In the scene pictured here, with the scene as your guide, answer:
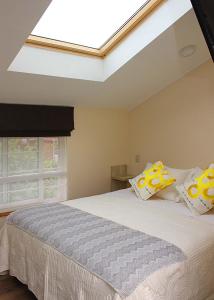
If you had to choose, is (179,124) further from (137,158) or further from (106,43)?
(106,43)

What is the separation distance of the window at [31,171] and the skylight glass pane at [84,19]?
129 cm

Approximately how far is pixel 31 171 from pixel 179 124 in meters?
1.97

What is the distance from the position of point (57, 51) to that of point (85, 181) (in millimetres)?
1761

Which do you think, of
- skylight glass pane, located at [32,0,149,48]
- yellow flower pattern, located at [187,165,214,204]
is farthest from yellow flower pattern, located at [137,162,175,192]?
skylight glass pane, located at [32,0,149,48]

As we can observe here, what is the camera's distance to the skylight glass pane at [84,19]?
7.45ft

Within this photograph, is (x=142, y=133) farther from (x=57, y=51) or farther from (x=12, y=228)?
(x=12, y=228)

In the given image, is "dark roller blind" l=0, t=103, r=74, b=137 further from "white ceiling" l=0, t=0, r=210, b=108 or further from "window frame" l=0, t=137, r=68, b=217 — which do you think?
"window frame" l=0, t=137, r=68, b=217

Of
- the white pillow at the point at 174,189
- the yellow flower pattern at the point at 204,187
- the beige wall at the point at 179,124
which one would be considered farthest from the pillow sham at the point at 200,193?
the beige wall at the point at 179,124

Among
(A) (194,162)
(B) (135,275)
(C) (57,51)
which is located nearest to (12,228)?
(B) (135,275)

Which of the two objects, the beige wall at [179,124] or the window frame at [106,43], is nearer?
the window frame at [106,43]

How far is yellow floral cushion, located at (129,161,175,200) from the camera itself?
299cm

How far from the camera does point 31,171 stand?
3258 mm

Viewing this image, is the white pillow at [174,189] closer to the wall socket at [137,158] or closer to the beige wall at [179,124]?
the beige wall at [179,124]

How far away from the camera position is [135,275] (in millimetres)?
1449
